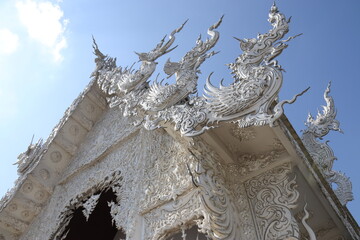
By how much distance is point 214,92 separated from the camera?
2602mm

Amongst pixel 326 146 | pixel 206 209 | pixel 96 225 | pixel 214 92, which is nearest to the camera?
pixel 206 209

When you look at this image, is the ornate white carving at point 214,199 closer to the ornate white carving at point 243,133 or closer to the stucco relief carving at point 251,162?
the stucco relief carving at point 251,162

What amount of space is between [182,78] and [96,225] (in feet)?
8.64

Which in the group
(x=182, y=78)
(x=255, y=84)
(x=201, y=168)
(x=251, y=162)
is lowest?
(x=201, y=168)

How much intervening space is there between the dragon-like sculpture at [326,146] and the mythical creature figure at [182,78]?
168 cm

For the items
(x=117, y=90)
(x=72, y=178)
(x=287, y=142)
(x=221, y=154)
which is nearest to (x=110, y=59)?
(x=117, y=90)

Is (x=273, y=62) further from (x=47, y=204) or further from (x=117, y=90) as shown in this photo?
(x=47, y=204)

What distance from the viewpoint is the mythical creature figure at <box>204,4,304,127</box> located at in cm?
229

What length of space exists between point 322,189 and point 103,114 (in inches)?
121

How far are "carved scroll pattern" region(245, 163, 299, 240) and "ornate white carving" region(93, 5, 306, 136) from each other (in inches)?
21.0

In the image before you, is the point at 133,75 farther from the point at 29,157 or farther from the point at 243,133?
the point at 29,157

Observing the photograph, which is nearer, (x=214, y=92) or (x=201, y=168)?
(x=201, y=168)

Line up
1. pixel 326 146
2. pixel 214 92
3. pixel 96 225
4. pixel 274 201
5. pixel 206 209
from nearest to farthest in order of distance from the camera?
pixel 206 209 → pixel 274 201 → pixel 214 92 → pixel 326 146 → pixel 96 225

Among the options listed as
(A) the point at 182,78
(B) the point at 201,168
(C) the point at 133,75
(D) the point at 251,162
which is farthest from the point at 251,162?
(C) the point at 133,75
